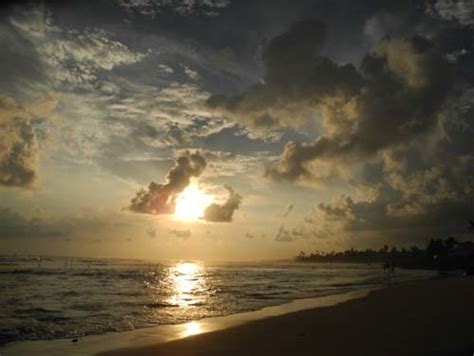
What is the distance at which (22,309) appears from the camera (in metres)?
25.1

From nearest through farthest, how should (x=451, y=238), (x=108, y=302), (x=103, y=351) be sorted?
(x=103, y=351) < (x=108, y=302) < (x=451, y=238)

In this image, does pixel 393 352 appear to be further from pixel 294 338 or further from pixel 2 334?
pixel 2 334

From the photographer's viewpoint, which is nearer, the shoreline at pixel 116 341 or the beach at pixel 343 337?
the beach at pixel 343 337

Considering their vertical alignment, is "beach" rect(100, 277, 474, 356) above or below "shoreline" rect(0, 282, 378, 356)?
above

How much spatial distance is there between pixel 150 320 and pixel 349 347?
12.3m

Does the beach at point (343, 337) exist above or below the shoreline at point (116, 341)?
above

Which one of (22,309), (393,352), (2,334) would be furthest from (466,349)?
(22,309)

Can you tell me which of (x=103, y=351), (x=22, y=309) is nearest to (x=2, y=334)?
(x=103, y=351)

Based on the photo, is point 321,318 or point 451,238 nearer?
point 321,318

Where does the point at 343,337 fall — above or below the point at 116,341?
above

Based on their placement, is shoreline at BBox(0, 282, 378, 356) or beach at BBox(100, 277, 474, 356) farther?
shoreline at BBox(0, 282, 378, 356)

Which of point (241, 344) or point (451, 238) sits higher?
point (451, 238)

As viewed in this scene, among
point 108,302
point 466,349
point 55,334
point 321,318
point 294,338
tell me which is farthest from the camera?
point 108,302

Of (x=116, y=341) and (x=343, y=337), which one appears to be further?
(x=116, y=341)
